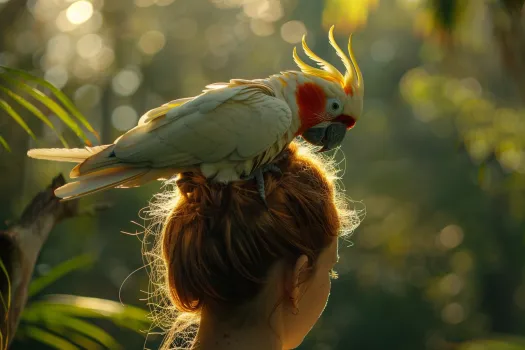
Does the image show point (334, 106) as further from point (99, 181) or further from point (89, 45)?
point (89, 45)

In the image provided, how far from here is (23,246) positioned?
166 cm

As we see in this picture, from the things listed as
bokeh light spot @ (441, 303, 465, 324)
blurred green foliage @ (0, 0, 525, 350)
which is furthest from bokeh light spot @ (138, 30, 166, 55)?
bokeh light spot @ (441, 303, 465, 324)

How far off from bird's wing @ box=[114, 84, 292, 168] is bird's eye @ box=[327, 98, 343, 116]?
6.4 inches

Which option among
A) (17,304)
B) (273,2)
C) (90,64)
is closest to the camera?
(17,304)

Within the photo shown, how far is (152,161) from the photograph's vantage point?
133 centimetres

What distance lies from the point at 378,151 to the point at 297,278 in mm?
13447

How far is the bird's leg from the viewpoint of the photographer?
1.30m

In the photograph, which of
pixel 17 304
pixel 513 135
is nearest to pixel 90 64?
pixel 513 135

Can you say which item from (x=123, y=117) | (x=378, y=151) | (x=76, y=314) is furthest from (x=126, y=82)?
(x=76, y=314)

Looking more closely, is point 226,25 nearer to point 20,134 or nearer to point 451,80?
point 451,80

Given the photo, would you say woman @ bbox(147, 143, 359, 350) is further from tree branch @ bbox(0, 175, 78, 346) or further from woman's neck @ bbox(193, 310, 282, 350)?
tree branch @ bbox(0, 175, 78, 346)

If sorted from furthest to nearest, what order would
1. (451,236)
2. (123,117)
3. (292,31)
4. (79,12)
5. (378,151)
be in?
(292,31) → (378,151) → (123,117) → (79,12) → (451,236)

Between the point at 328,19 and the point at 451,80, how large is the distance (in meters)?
4.48

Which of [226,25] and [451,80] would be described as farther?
[226,25]
